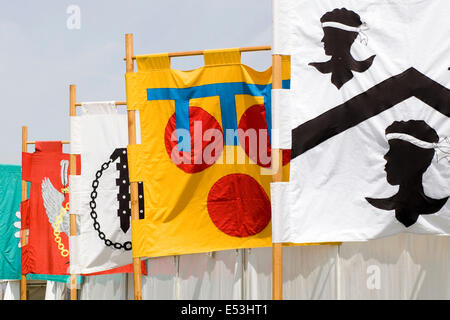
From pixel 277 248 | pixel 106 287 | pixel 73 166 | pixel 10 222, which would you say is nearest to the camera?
pixel 277 248

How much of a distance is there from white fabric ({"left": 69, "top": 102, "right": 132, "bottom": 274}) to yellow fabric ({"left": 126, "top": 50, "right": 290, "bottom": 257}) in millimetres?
1628

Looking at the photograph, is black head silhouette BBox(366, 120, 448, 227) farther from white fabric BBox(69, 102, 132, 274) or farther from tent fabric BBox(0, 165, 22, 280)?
tent fabric BBox(0, 165, 22, 280)

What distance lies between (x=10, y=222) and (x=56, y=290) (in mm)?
1698

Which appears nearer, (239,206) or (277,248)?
(277,248)

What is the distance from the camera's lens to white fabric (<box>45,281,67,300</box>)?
30.7 ft

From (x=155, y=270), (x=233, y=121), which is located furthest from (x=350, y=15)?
(x=155, y=270)

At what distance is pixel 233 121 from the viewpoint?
228 inches

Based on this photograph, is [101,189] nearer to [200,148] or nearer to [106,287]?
[106,287]

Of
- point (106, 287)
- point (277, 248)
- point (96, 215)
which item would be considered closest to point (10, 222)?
point (106, 287)

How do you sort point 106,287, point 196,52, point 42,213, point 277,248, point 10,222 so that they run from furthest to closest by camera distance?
point 10,222 → point 42,213 → point 106,287 → point 196,52 → point 277,248

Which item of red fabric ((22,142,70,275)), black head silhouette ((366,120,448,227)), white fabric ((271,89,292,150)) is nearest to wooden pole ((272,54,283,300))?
white fabric ((271,89,292,150))

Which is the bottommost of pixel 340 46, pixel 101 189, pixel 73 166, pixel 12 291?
pixel 12 291

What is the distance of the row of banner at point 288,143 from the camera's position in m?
4.79

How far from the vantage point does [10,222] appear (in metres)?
10.4
